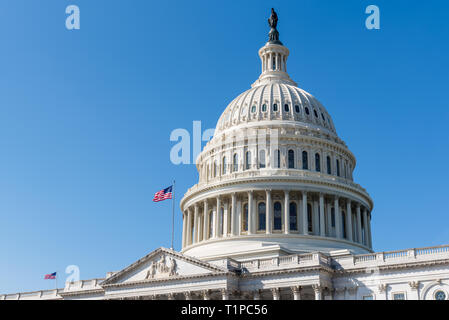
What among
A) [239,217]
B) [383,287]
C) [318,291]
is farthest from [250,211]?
[383,287]

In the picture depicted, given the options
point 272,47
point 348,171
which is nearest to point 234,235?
point 348,171

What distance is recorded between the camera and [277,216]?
2943 inches

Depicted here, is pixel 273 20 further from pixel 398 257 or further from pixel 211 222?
pixel 398 257

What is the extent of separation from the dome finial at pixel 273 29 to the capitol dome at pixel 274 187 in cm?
981

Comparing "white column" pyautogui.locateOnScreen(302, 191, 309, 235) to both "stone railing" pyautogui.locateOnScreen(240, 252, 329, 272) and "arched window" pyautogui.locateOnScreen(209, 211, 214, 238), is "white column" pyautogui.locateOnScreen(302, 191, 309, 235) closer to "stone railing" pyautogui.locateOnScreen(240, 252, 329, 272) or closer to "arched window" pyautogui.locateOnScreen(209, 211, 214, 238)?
"arched window" pyautogui.locateOnScreen(209, 211, 214, 238)

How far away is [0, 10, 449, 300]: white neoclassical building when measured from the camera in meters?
55.0

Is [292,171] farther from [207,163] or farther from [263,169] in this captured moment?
[207,163]

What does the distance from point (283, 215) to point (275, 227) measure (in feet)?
6.13

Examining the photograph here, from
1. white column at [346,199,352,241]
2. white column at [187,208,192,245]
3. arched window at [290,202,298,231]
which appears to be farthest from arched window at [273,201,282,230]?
white column at [187,208,192,245]

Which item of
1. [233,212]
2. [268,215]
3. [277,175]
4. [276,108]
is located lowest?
[268,215]
